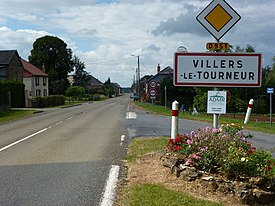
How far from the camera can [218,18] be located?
705cm

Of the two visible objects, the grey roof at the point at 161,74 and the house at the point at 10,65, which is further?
the grey roof at the point at 161,74

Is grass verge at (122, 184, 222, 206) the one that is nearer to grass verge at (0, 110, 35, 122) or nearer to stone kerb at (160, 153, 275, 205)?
stone kerb at (160, 153, 275, 205)

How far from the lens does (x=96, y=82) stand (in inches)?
6777

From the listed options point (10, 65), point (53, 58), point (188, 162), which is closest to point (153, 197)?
point (188, 162)

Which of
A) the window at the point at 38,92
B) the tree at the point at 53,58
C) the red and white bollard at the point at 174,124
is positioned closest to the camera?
the red and white bollard at the point at 174,124

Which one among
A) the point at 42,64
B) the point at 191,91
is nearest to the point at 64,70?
the point at 42,64

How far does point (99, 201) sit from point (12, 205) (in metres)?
1.26

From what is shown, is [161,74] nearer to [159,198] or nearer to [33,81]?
[33,81]

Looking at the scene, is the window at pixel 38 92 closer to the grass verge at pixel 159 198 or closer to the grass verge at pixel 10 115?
the grass verge at pixel 10 115

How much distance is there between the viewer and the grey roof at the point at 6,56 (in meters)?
56.0

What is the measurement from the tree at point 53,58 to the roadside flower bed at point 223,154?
82226 millimetres

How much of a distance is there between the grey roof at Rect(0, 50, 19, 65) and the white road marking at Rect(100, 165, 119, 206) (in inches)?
2029

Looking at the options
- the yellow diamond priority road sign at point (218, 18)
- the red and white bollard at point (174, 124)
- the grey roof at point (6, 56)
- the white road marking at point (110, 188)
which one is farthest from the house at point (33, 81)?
the yellow diamond priority road sign at point (218, 18)

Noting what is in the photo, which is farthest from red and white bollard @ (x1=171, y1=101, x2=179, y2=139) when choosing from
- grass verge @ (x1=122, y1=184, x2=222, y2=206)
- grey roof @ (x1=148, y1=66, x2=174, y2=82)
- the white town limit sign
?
grey roof @ (x1=148, y1=66, x2=174, y2=82)
